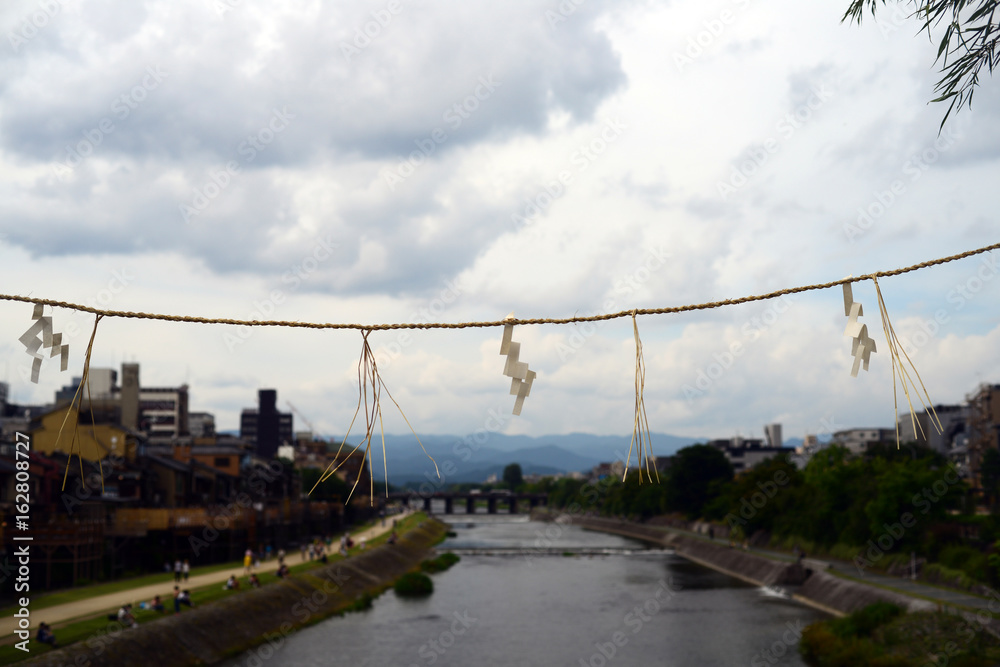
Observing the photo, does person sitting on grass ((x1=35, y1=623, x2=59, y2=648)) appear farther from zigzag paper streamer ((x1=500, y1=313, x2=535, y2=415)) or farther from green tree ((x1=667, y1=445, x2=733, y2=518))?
green tree ((x1=667, y1=445, x2=733, y2=518))

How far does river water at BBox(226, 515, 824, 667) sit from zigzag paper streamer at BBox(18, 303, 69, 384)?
3418 centimetres

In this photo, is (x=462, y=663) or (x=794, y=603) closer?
(x=462, y=663)

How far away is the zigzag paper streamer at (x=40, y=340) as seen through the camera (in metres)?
8.38

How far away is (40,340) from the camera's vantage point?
331 inches

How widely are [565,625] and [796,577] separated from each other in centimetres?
2378

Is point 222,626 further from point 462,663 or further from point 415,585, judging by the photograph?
point 415,585

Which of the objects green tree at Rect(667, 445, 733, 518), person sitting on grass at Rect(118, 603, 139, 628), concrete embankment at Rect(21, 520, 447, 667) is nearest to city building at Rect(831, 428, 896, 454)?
green tree at Rect(667, 445, 733, 518)

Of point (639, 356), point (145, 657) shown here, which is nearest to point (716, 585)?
point (145, 657)

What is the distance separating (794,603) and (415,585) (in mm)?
28986

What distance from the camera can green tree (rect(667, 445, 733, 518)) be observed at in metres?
121

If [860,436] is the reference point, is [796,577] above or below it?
below

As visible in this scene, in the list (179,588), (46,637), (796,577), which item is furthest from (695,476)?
(46,637)

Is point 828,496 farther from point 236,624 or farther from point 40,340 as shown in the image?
point 40,340

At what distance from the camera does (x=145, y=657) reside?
110 ft
